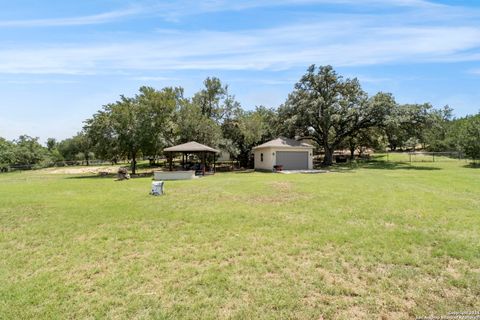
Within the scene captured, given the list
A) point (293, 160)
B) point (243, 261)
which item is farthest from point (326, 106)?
point (243, 261)

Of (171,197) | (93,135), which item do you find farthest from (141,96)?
(171,197)

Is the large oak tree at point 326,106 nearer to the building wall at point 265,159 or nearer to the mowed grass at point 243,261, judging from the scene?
the building wall at point 265,159

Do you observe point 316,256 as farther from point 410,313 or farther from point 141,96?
point 141,96

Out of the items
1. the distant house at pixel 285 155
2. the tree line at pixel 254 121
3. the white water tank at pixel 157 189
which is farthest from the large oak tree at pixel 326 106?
the white water tank at pixel 157 189

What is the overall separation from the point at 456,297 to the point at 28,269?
6287mm

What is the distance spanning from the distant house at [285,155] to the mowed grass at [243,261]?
1652 centimetres

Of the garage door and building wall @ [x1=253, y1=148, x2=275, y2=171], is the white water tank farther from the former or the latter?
the garage door

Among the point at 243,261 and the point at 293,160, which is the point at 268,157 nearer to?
the point at 293,160

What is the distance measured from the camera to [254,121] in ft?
92.8

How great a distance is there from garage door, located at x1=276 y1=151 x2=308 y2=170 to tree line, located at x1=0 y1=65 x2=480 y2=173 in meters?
2.70

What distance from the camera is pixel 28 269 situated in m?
4.86

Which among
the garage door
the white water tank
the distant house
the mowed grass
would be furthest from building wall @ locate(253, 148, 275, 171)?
the mowed grass

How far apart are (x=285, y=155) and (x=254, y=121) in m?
4.81

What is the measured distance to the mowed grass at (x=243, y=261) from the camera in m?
3.66
